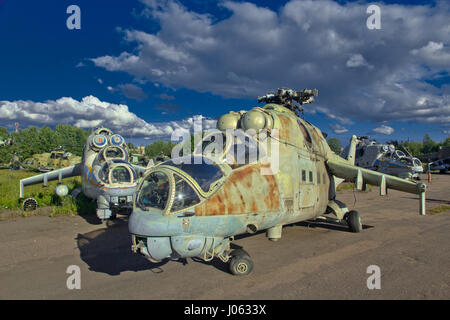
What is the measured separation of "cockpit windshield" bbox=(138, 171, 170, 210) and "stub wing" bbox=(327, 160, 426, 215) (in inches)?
248

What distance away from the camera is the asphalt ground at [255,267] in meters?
4.88

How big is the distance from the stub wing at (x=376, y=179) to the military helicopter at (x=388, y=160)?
51.7 ft

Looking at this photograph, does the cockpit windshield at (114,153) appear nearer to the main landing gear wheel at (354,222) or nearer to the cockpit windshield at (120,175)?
the cockpit windshield at (120,175)

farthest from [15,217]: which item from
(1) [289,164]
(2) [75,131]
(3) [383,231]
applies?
(2) [75,131]

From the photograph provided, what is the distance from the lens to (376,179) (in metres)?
8.81

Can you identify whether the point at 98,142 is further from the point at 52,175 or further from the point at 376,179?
the point at 376,179

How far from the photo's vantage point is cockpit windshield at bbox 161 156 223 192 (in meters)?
5.02

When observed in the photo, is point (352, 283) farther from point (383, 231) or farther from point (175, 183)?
point (383, 231)

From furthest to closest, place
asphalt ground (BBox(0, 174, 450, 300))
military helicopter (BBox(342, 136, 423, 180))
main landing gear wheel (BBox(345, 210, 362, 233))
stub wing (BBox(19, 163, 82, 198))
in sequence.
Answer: military helicopter (BBox(342, 136, 423, 180)) < stub wing (BBox(19, 163, 82, 198)) < main landing gear wheel (BBox(345, 210, 362, 233)) < asphalt ground (BBox(0, 174, 450, 300))

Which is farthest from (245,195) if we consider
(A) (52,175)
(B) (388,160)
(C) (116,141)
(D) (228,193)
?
(B) (388,160)

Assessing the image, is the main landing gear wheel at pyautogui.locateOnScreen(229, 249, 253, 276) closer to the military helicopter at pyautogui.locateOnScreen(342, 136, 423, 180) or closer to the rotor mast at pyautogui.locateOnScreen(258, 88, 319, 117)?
the rotor mast at pyautogui.locateOnScreen(258, 88, 319, 117)

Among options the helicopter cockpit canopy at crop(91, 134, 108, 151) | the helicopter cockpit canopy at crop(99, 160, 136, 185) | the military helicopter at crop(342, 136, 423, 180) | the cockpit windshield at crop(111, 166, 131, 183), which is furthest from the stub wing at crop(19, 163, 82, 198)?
the military helicopter at crop(342, 136, 423, 180)

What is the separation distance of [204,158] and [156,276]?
269cm

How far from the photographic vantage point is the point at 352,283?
5.22 m
